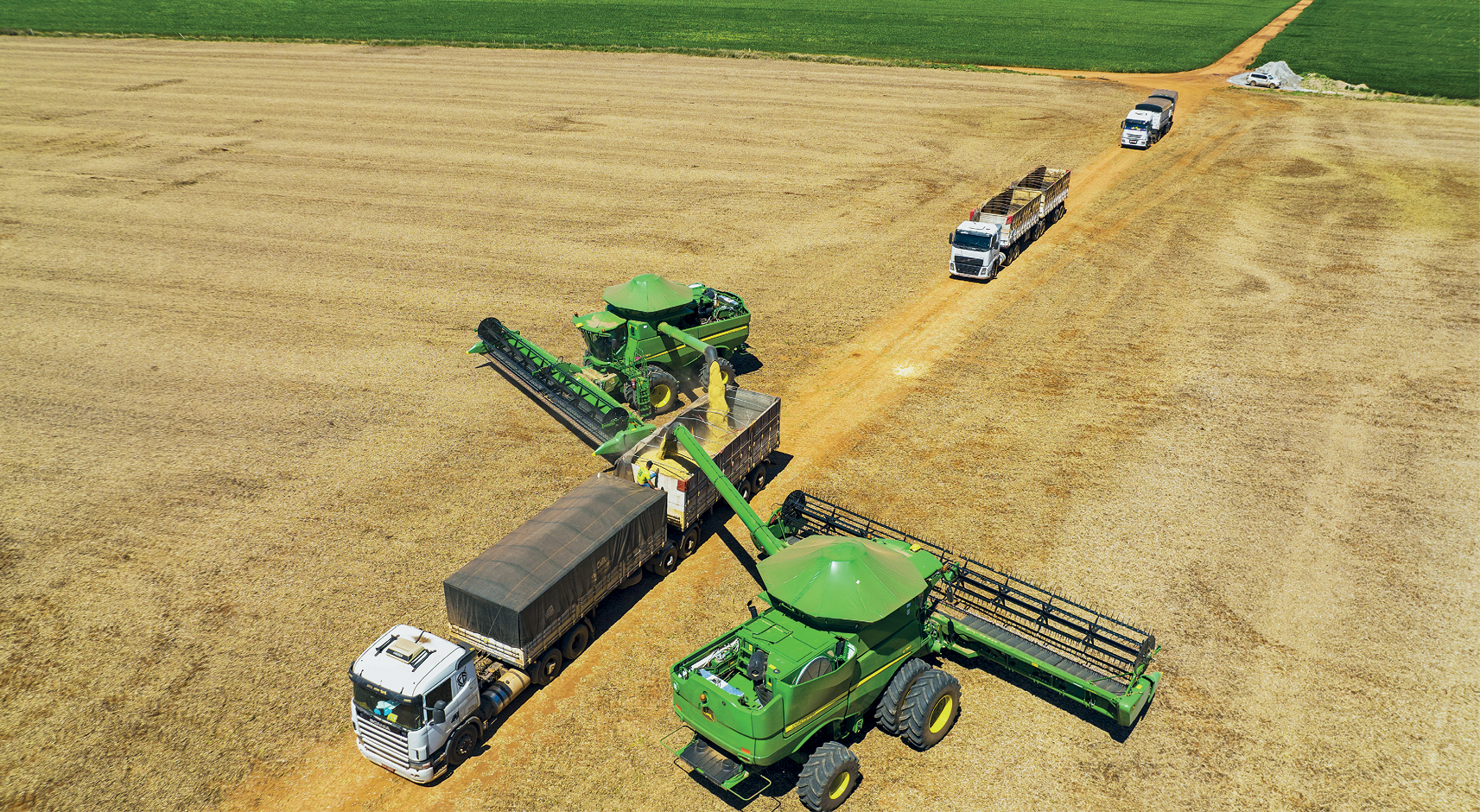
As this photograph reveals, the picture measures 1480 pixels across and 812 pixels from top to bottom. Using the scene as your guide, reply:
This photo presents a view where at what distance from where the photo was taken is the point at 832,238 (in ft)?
130

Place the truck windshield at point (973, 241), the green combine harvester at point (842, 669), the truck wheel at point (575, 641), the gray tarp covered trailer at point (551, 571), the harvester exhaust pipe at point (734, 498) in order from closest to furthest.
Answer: the green combine harvester at point (842, 669), the gray tarp covered trailer at point (551, 571), the truck wheel at point (575, 641), the harvester exhaust pipe at point (734, 498), the truck windshield at point (973, 241)

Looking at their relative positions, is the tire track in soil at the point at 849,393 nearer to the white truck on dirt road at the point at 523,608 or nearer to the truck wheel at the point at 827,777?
the white truck on dirt road at the point at 523,608

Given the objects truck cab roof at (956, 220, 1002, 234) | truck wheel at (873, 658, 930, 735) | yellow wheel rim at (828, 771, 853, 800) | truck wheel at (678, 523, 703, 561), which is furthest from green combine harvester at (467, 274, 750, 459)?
truck cab roof at (956, 220, 1002, 234)

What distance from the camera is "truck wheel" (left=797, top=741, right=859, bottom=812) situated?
42.5 feet

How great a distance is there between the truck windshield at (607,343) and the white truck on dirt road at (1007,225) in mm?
16186

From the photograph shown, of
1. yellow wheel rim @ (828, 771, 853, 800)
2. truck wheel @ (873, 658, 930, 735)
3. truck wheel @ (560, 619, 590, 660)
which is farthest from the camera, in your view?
truck wheel @ (560, 619, 590, 660)

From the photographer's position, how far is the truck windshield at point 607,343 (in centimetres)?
2508

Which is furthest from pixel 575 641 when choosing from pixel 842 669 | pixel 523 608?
pixel 842 669

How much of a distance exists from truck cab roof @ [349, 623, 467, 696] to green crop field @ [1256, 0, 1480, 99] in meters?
79.9

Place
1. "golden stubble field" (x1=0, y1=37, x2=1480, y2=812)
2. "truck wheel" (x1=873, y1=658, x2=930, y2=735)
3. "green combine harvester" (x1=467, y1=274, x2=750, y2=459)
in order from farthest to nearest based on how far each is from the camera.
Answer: "green combine harvester" (x1=467, y1=274, x2=750, y2=459) < "golden stubble field" (x1=0, y1=37, x2=1480, y2=812) < "truck wheel" (x1=873, y1=658, x2=930, y2=735)

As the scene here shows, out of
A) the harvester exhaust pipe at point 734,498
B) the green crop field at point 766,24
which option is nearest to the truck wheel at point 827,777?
the harvester exhaust pipe at point 734,498

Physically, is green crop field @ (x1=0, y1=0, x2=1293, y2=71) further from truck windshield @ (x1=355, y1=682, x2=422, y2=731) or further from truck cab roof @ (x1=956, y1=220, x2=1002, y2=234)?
truck windshield @ (x1=355, y1=682, x2=422, y2=731)

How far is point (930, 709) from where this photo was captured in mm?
14352

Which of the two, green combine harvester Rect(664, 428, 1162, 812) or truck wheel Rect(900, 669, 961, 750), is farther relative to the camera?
truck wheel Rect(900, 669, 961, 750)
